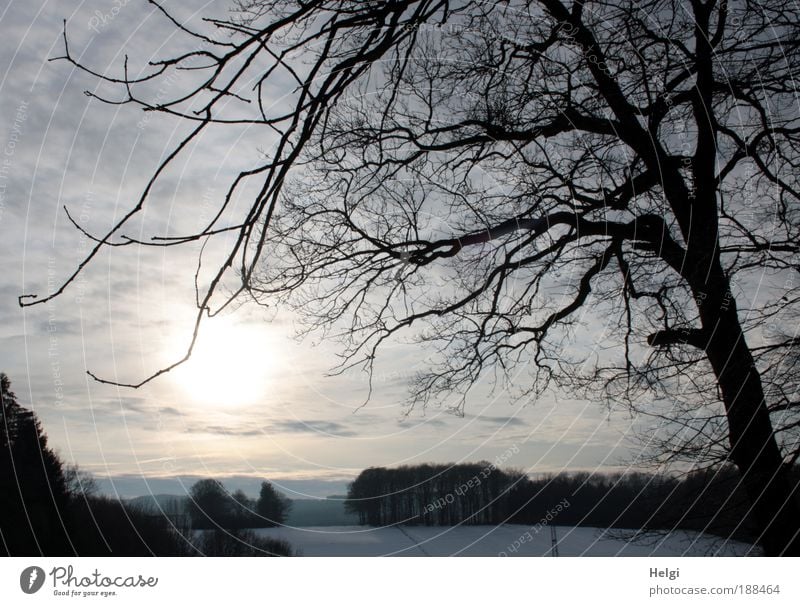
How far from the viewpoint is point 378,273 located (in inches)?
235

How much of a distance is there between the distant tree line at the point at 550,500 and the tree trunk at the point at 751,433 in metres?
0.15

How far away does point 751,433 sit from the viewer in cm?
543

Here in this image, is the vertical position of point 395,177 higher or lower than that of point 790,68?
lower

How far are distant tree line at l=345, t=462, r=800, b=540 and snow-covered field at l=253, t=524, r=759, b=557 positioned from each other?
0.35ft

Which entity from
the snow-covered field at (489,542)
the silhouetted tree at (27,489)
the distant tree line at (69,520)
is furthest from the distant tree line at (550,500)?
the silhouetted tree at (27,489)

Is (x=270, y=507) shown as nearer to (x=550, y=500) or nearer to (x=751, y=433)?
(x=550, y=500)

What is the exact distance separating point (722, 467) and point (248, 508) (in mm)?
3949

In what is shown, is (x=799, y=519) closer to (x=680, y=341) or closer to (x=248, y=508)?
(x=680, y=341)

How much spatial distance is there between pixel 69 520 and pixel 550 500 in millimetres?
3885

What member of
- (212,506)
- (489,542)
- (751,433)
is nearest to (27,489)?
(212,506)

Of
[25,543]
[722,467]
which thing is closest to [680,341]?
[722,467]

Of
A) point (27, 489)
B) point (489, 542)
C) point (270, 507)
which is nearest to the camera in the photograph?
point (489, 542)

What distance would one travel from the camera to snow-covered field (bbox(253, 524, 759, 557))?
453cm

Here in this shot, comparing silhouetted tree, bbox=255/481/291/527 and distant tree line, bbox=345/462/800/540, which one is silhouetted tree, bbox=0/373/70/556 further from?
distant tree line, bbox=345/462/800/540
